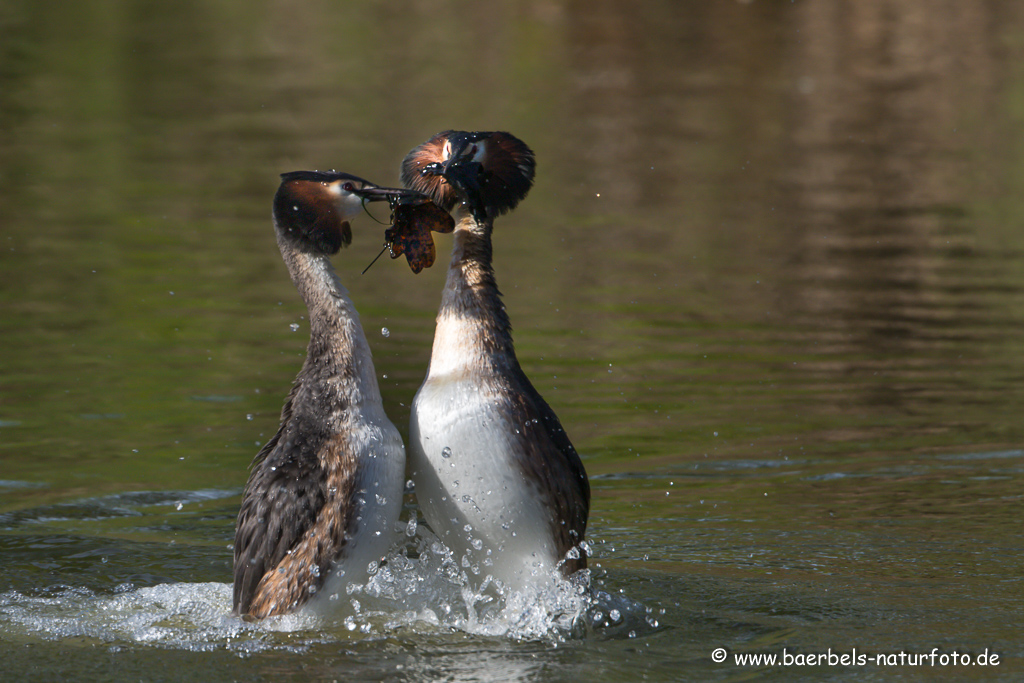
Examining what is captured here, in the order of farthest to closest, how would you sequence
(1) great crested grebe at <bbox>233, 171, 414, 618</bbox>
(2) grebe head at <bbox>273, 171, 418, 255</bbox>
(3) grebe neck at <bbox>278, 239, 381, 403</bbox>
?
(2) grebe head at <bbox>273, 171, 418, 255</bbox> < (3) grebe neck at <bbox>278, 239, 381, 403</bbox> < (1) great crested grebe at <bbox>233, 171, 414, 618</bbox>

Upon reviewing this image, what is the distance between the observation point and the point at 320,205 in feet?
20.9

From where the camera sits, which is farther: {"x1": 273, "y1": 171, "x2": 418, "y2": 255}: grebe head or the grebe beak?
{"x1": 273, "y1": 171, "x2": 418, "y2": 255}: grebe head

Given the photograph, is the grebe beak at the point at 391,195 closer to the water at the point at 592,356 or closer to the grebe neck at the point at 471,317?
the grebe neck at the point at 471,317

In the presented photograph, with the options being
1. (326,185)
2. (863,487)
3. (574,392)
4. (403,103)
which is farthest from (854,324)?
(403,103)

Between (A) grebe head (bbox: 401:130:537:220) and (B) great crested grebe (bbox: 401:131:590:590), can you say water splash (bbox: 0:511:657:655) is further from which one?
(A) grebe head (bbox: 401:130:537:220)

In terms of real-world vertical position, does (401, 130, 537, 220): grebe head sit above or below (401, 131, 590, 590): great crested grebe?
above

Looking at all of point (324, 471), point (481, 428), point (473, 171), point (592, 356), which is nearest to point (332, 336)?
point (324, 471)

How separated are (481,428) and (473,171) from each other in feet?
3.95

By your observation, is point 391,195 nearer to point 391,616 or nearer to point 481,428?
point 481,428

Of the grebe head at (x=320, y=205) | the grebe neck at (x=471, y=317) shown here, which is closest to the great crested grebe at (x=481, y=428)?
A: the grebe neck at (x=471, y=317)

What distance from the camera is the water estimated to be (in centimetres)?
623

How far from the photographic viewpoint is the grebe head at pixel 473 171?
6.23m

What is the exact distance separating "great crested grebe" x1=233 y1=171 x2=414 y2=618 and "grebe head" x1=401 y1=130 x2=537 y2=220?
20 cm

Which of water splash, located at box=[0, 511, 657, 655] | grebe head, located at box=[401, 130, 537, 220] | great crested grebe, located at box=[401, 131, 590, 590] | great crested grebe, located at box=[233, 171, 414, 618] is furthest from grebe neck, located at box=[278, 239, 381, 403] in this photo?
water splash, located at box=[0, 511, 657, 655]
